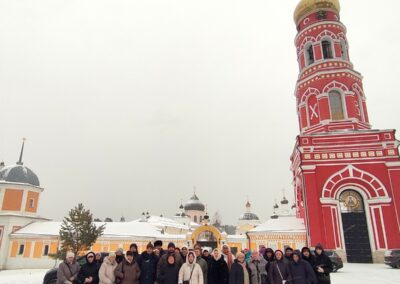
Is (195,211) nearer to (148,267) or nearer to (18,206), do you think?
(18,206)

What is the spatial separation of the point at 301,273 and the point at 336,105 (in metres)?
19.1

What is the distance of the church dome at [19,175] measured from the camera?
33844 millimetres

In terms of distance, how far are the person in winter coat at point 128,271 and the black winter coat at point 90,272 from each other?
30.9 inches

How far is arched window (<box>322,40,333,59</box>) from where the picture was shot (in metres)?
24.4

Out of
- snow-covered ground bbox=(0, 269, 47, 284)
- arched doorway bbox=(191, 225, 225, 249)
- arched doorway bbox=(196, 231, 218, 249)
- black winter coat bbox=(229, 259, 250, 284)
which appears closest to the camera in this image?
black winter coat bbox=(229, 259, 250, 284)

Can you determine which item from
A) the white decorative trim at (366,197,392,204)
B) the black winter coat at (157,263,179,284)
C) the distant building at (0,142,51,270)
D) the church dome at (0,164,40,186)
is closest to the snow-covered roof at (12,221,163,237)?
the distant building at (0,142,51,270)

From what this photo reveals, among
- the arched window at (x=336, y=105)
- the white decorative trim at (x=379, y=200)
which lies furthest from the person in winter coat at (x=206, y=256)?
the arched window at (x=336, y=105)

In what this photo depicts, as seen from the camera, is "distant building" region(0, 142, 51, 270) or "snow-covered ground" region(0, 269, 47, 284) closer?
"snow-covered ground" region(0, 269, 47, 284)

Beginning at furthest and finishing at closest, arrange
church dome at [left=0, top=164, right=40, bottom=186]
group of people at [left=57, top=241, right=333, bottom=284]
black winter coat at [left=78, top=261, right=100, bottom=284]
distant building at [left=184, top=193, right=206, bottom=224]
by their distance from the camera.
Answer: distant building at [left=184, top=193, right=206, bottom=224] < church dome at [left=0, top=164, right=40, bottom=186] < black winter coat at [left=78, top=261, right=100, bottom=284] < group of people at [left=57, top=241, right=333, bottom=284]

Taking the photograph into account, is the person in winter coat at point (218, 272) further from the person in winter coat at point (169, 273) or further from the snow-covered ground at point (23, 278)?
the snow-covered ground at point (23, 278)

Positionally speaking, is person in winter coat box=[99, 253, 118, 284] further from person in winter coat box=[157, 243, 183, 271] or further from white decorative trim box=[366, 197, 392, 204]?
white decorative trim box=[366, 197, 392, 204]

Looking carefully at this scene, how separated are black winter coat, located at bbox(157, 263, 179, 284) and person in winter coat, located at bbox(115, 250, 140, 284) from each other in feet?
1.94

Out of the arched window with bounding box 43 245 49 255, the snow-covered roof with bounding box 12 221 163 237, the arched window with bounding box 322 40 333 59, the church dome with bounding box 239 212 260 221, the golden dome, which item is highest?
the golden dome

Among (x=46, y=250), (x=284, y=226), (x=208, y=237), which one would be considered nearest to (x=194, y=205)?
(x=208, y=237)
